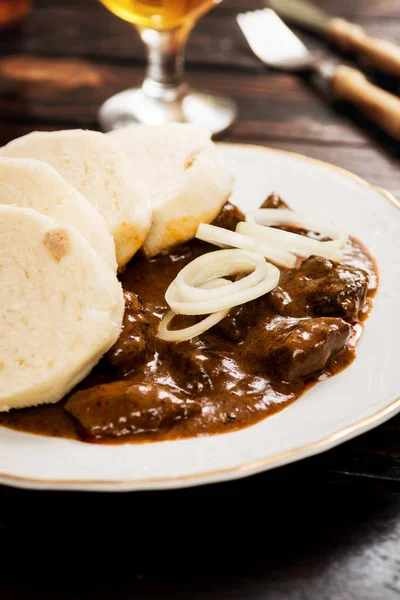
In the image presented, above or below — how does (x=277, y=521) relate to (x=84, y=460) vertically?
below

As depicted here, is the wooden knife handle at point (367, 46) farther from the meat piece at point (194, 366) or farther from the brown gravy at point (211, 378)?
the meat piece at point (194, 366)

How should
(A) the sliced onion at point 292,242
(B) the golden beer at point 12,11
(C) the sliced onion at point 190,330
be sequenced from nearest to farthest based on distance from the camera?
1. (C) the sliced onion at point 190,330
2. (A) the sliced onion at point 292,242
3. (B) the golden beer at point 12,11

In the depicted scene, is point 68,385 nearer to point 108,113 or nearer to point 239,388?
point 239,388

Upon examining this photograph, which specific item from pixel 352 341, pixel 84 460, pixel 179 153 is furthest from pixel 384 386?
pixel 179 153

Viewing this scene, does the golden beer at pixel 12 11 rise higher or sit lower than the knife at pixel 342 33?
lower

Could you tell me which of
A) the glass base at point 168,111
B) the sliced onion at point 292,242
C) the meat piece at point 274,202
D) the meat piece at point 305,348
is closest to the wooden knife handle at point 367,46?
the glass base at point 168,111

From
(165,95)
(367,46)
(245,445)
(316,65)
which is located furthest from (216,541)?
(367,46)
